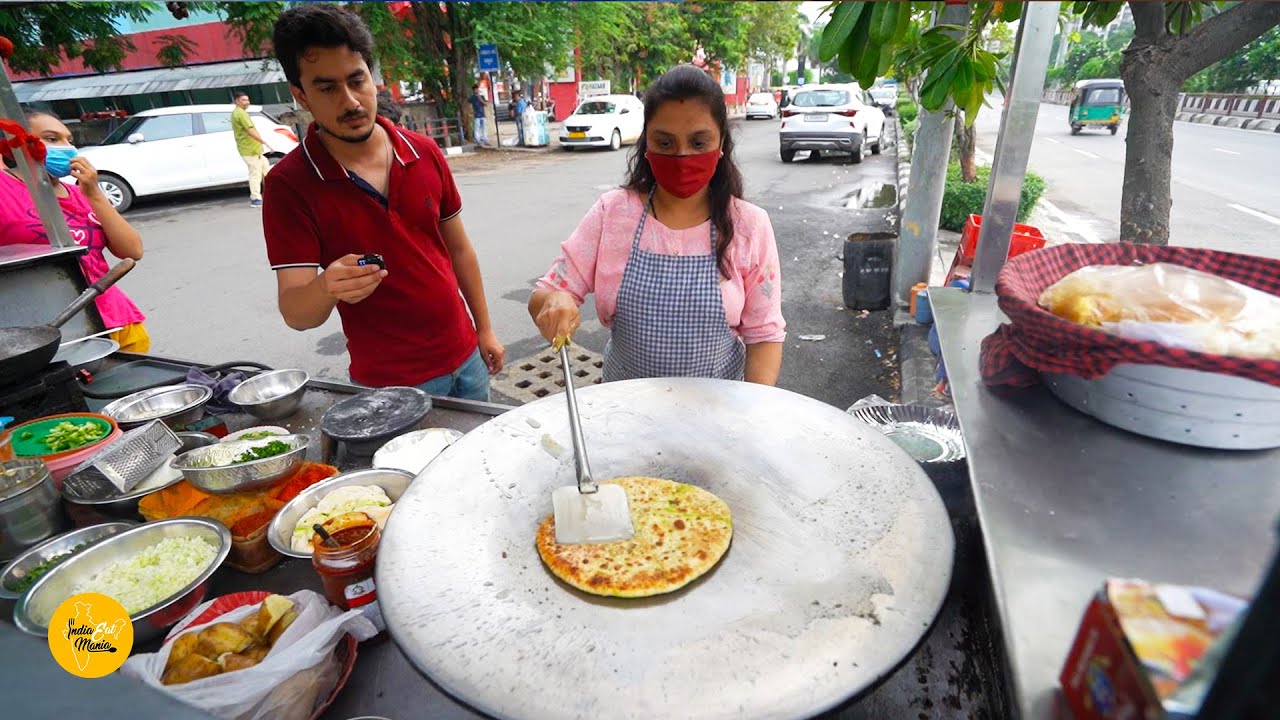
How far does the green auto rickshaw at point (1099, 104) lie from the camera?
2008 cm

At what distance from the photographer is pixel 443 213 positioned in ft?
8.61

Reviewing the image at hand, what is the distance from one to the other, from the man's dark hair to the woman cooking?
3.42ft

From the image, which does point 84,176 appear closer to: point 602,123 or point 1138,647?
point 1138,647

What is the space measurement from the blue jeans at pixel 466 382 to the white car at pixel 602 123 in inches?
671

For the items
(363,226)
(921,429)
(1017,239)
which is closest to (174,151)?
(363,226)

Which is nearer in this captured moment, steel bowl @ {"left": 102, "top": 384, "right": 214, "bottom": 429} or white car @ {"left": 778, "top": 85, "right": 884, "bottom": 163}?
steel bowl @ {"left": 102, "top": 384, "right": 214, "bottom": 429}

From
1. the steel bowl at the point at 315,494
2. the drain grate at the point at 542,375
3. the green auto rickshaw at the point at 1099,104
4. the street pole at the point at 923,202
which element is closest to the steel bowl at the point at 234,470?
the steel bowl at the point at 315,494

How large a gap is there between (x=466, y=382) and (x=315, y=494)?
1.12 meters

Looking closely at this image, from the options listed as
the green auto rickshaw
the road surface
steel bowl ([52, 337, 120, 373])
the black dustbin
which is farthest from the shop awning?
the green auto rickshaw

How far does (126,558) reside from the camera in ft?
4.99

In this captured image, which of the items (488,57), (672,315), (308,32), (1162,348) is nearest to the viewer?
(1162,348)

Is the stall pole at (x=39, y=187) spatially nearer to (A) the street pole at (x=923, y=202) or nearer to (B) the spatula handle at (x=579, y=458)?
(B) the spatula handle at (x=579, y=458)

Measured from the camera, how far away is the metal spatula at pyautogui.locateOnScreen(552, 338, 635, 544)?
129 centimetres

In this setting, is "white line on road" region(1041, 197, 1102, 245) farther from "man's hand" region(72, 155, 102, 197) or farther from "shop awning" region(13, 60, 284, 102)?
"shop awning" region(13, 60, 284, 102)
